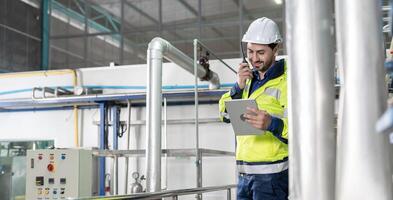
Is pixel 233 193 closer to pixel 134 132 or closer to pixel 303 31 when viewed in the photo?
pixel 134 132

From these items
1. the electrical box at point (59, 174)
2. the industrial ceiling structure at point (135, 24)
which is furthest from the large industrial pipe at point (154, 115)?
the industrial ceiling structure at point (135, 24)

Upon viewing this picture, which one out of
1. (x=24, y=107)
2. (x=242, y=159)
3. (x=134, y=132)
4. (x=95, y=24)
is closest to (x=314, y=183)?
(x=242, y=159)

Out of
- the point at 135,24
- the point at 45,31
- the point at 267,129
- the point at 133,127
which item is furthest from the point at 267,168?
the point at 135,24

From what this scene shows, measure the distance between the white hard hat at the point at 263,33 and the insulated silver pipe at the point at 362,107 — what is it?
1.59 meters

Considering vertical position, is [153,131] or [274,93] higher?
[274,93]

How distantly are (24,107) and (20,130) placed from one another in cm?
29

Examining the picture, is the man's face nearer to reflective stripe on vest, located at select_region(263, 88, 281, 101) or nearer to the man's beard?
the man's beard

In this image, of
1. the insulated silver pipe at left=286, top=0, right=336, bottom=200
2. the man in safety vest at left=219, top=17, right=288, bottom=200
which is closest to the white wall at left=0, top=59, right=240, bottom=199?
the man in safety vest at left=219, top=17, right=288, bottom=200

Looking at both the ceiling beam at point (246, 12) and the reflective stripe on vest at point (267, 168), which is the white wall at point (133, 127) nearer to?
the reflective stripe on vest at point (267, 168)

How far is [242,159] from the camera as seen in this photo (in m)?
2.02

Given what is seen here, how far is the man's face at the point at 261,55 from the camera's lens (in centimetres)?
206

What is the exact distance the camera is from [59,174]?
4246mm

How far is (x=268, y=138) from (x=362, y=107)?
1561mm

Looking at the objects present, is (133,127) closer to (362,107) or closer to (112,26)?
(362,107)
